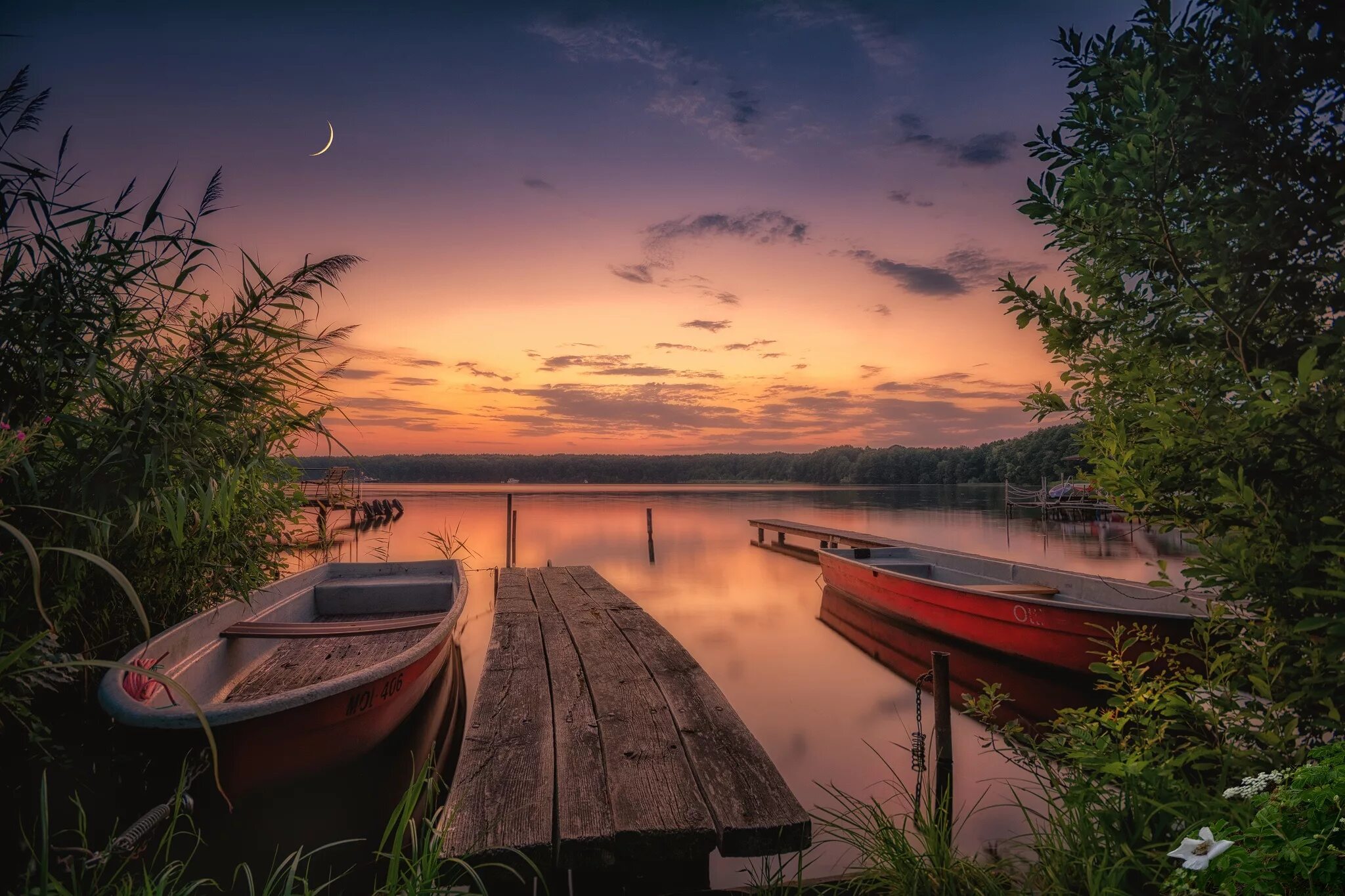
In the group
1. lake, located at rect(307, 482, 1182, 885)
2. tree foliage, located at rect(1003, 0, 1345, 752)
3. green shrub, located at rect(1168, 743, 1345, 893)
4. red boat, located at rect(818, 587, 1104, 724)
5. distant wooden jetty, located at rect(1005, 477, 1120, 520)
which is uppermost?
tree foliage, located at rect(1003, 0, 1345, 752)

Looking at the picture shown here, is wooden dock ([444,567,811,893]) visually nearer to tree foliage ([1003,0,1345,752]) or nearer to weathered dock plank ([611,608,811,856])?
weathered dock plank ([611,608,811,856])

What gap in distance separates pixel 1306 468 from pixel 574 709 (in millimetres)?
4133

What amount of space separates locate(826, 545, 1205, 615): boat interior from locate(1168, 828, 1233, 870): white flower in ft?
19.3

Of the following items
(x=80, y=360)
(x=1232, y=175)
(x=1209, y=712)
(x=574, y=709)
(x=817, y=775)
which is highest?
(x=1232, y=175)

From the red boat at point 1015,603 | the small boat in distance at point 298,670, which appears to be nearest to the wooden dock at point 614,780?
the small boat in distance at point 298,670

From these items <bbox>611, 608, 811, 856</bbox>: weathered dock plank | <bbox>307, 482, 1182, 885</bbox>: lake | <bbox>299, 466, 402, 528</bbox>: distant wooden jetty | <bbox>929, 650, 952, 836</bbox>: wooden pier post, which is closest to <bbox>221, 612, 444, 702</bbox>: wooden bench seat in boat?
<bbox>307, 482, 1182, 885</bbox>: lake

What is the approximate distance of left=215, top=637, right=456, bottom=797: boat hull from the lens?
163 inches

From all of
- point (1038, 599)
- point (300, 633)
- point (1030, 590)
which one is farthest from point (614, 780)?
point (1030, 590)

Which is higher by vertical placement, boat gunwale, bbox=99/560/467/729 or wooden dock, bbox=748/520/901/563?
boat gunwale, bbox=99/560/467/729

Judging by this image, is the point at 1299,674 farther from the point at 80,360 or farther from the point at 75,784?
the point at 75,784

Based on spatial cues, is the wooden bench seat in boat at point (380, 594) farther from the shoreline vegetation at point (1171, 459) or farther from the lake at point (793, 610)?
the shoreline vegetation at point (1171, 459)

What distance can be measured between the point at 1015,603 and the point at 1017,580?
244cm

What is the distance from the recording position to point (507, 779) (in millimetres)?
3551

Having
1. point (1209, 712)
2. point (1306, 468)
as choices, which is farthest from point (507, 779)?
point (1306, 468)
